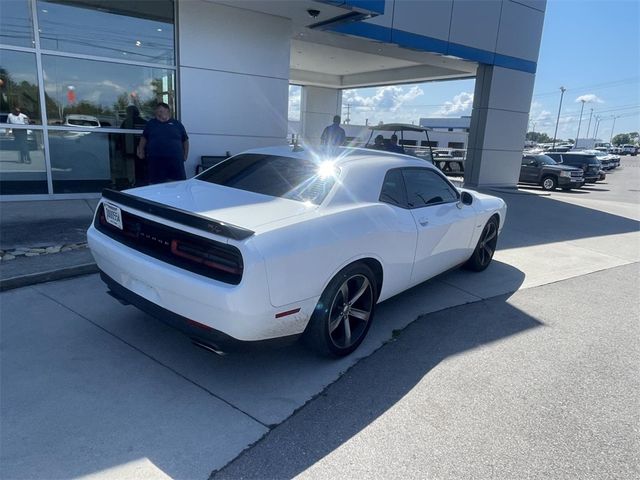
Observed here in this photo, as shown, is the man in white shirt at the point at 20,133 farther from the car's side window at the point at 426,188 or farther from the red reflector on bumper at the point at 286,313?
the red reflector on bumper at the point at 286,313

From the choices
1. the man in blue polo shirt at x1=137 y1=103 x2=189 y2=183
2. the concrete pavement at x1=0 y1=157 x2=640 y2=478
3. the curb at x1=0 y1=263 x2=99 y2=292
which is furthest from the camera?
the man in blue polo shirt at x1=137 y1=103 x2=189 y2=183

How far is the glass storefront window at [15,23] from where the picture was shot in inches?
281

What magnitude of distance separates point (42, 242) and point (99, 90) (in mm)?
3917

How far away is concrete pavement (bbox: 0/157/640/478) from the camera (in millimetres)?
2365

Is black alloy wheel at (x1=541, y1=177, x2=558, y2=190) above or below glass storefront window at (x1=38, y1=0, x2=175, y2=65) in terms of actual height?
below

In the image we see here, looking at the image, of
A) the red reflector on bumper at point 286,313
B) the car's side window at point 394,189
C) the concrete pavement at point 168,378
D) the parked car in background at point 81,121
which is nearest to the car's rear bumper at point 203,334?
the red reflector on bumper at point 286,313

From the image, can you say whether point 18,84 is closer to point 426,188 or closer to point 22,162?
point 22,162

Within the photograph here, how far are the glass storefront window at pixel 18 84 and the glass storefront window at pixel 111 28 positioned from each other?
0.42m

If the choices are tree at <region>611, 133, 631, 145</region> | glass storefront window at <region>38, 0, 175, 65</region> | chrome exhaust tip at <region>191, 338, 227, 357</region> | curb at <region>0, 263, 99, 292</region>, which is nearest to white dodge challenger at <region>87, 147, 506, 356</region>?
chrome exhaust tip at <region>191, 338, 227, 357</region>

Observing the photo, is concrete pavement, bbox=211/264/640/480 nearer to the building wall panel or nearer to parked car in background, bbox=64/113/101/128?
parked car in background, bbox=64/113/101/128

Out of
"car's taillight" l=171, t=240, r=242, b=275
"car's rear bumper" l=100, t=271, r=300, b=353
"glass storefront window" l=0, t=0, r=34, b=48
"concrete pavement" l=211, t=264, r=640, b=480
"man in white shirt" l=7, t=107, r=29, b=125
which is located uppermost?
"glass storefront window" l=0, t=0, r=34, b=48

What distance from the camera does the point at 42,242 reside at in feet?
17.6

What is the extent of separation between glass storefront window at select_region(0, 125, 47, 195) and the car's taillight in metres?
6.41

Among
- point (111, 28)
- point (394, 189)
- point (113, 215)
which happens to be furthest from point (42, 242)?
point (111, 28)
